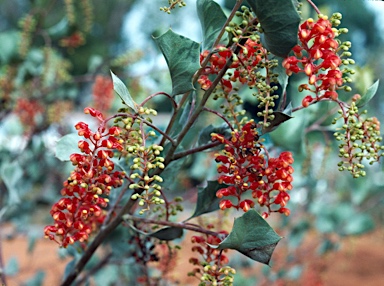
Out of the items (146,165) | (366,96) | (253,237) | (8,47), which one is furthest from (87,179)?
(8,47)

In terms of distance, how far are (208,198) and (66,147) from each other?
0.16 metres

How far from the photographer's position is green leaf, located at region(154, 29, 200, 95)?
1.29 ft

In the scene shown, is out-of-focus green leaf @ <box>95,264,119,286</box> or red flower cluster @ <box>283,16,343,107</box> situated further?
out-of-focus green leaf @ <box>95,264,119,286</box>

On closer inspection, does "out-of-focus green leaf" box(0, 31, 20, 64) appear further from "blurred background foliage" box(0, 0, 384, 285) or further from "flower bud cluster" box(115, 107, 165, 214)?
"flower bud cluster" box(115, 107, 165, 214)

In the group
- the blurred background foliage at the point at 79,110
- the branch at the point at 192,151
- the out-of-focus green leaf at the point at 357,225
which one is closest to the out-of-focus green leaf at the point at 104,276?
the blurred background foliage at the point at 79,110

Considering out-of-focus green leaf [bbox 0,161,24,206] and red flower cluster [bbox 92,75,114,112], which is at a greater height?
red flower cluster [bbox 92,75,114,112]

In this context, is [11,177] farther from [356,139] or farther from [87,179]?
[356,139]

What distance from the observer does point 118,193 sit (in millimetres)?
586

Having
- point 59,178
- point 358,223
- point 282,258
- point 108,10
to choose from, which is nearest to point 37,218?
point 59,178

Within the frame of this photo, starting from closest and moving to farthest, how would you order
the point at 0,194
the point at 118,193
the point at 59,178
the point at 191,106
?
the point at 191,106 < the point at 118,193 < the point at 0,194 < the point at 59,178

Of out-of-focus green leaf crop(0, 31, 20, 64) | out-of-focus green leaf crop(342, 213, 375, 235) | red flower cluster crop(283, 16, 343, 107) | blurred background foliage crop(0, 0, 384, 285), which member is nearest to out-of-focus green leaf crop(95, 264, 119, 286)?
blurred background foliage crop(0, 0, 384, 285)

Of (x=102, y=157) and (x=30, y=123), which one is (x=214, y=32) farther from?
(x=30, y=123)

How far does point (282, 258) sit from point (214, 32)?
146 cm

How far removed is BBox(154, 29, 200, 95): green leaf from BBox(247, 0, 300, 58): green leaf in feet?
0.21
